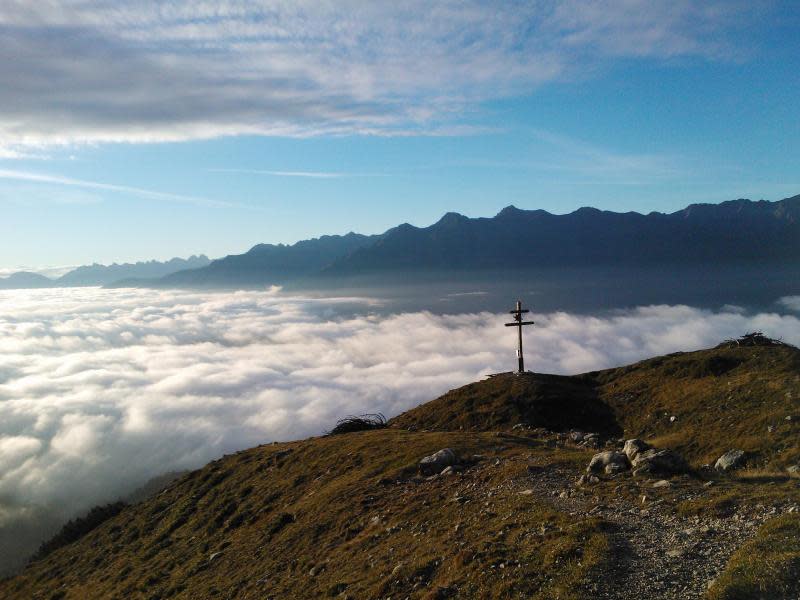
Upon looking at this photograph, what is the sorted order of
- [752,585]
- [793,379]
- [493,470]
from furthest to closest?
[793,379]
[493,470]
[752,585]

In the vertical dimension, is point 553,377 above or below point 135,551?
above

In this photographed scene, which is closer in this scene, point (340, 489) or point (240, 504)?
point (340, 489)

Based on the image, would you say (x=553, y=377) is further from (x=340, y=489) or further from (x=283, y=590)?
(x=283, y=590)

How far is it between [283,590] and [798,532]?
15010 millimetres

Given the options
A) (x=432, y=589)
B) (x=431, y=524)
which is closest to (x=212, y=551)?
(x=431, y=524)

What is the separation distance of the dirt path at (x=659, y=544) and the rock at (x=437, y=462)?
7.98 metres

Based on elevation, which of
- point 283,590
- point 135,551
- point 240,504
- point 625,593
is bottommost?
point 135,551

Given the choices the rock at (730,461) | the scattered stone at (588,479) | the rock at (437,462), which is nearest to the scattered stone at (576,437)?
the rock at (437,462)

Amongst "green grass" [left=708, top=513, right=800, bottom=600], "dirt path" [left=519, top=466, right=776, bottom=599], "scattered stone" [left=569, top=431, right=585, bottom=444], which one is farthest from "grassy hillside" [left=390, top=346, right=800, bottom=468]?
"green grass" [left=708, top=513, right=800, bottom=600]

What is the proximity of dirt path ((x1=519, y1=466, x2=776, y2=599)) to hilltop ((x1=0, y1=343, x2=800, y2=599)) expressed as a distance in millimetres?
54

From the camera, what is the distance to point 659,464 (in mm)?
18812

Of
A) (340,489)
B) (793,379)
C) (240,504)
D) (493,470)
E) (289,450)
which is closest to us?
(493,470)

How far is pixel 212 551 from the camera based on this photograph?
27.3 metres

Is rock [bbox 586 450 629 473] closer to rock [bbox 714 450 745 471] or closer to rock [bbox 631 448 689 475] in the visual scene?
rock [bbox 631 448 689 475]
